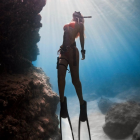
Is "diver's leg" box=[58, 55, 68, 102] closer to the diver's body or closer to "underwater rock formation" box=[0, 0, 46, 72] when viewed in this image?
the diver's body

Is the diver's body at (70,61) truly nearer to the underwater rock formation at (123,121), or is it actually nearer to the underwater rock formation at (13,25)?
the underwater rock formation at (13,25)

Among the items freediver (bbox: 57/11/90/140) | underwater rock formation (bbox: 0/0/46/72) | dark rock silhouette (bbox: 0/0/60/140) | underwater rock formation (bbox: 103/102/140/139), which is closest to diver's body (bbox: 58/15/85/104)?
freediver (bbox: 57/11/90/140)

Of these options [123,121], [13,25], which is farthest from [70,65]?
[123,121]

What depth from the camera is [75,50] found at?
338 centimetres

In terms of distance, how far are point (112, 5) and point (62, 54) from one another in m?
32.3

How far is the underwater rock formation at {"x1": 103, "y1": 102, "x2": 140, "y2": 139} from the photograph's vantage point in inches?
321

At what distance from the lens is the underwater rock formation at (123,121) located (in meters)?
8.16

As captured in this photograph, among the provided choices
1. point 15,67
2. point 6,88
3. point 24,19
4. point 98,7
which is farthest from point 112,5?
point 6,88

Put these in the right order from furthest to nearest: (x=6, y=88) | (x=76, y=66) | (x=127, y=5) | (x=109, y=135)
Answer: (x=127, y=5), (x=109, y=135), (x=6, y=88), (x=76, y=66)

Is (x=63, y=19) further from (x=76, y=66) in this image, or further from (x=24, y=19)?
(x=76, y=66)

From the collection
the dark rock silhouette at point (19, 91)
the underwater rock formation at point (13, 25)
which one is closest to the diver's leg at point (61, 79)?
the dark rock silhouette at point (19, 91)

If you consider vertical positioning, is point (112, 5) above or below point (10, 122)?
above

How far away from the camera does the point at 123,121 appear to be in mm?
8453

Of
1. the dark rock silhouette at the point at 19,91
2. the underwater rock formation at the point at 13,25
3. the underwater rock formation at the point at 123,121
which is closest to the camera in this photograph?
the dark rock silhouette at the point at 19,91
